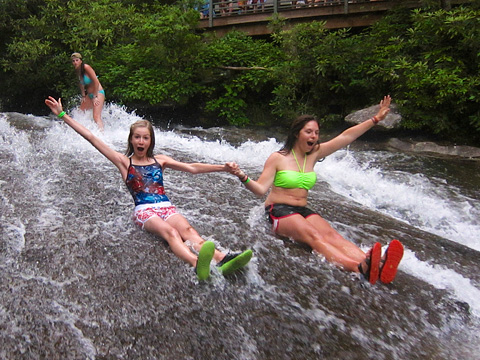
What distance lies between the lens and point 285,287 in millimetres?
2846

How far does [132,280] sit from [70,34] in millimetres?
11404

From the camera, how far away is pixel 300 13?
1266cm

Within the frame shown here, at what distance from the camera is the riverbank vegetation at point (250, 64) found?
8.41 m

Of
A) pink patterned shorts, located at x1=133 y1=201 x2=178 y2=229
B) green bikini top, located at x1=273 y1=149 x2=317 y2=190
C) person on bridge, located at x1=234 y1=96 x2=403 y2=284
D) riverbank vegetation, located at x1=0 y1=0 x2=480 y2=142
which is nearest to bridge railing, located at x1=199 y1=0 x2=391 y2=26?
riverbank vegetation, located at x1=0 y1=0 x2=480 y2=142

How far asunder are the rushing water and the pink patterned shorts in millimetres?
118

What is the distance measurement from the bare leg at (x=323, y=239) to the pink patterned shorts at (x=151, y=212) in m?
0.93

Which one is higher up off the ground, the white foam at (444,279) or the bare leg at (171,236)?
the bare leg at (171,236)

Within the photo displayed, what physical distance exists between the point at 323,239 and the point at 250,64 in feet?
29.9

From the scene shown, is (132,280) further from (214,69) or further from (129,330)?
(214,69)

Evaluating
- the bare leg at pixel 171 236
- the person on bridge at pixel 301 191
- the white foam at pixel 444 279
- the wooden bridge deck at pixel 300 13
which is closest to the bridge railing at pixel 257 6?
the wooden bridge deck at pixel 300 13

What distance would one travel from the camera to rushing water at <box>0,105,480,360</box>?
89.4 inches

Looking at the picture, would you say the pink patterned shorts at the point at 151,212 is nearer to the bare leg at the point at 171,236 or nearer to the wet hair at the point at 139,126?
the bare leg at the point at 171,236

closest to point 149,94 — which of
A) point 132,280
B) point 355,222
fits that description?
point 355,222

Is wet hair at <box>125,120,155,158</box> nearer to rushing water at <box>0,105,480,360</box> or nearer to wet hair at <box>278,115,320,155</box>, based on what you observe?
rushing water at <box>0,105,480,360</box>
